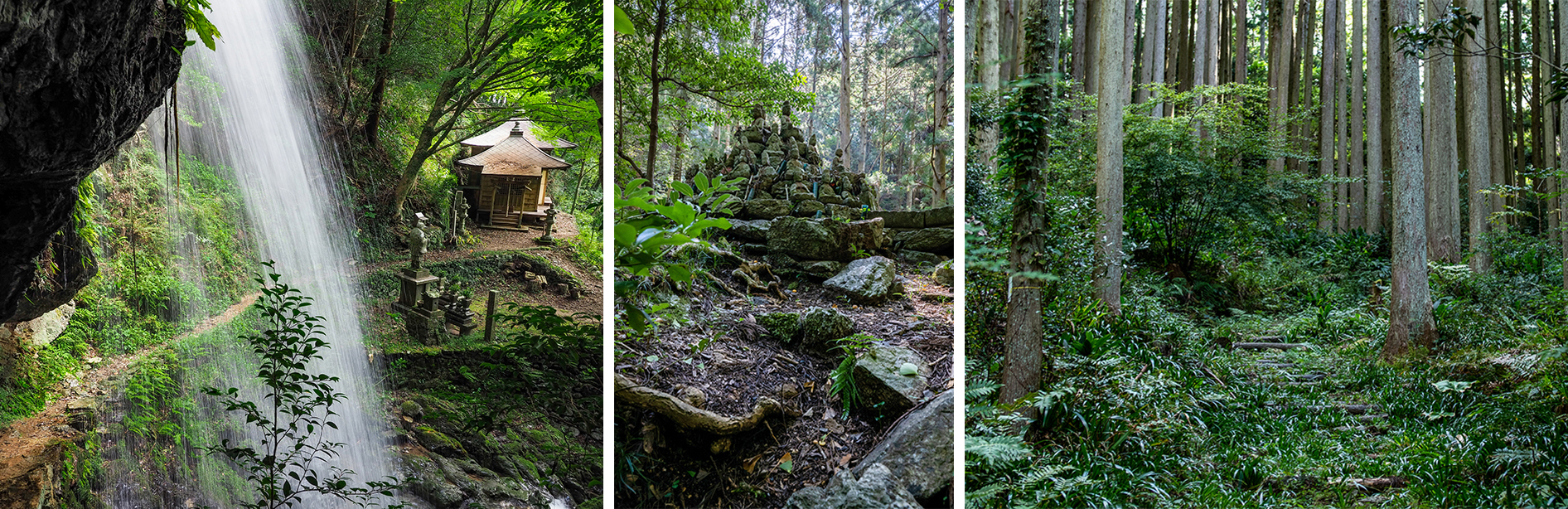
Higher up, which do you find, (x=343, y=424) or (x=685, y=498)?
(x=343, y=424)

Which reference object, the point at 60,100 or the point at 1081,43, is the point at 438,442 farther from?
the point at 1081,43

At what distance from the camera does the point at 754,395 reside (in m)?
1.75

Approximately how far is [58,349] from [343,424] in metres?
0.67

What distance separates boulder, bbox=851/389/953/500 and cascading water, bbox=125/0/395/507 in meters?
1.42

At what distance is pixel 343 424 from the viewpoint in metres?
1.92

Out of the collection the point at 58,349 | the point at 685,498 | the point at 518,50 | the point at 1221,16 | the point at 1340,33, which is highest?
the point at 1221,16

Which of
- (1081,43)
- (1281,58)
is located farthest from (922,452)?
(1281,58)

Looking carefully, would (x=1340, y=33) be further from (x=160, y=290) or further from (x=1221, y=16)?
(x=160, y=290)

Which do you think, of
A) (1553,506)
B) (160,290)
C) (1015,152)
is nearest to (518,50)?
Result: (160,290)

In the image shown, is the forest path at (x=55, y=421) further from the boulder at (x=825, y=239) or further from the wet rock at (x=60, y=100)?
the boulder at (x=825, y=239)

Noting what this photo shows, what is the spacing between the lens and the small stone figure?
6.61 feet

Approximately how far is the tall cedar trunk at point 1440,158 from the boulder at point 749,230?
226 inches

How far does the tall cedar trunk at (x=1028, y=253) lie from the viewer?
2602 mm

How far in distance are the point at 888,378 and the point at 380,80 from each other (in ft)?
5.55
